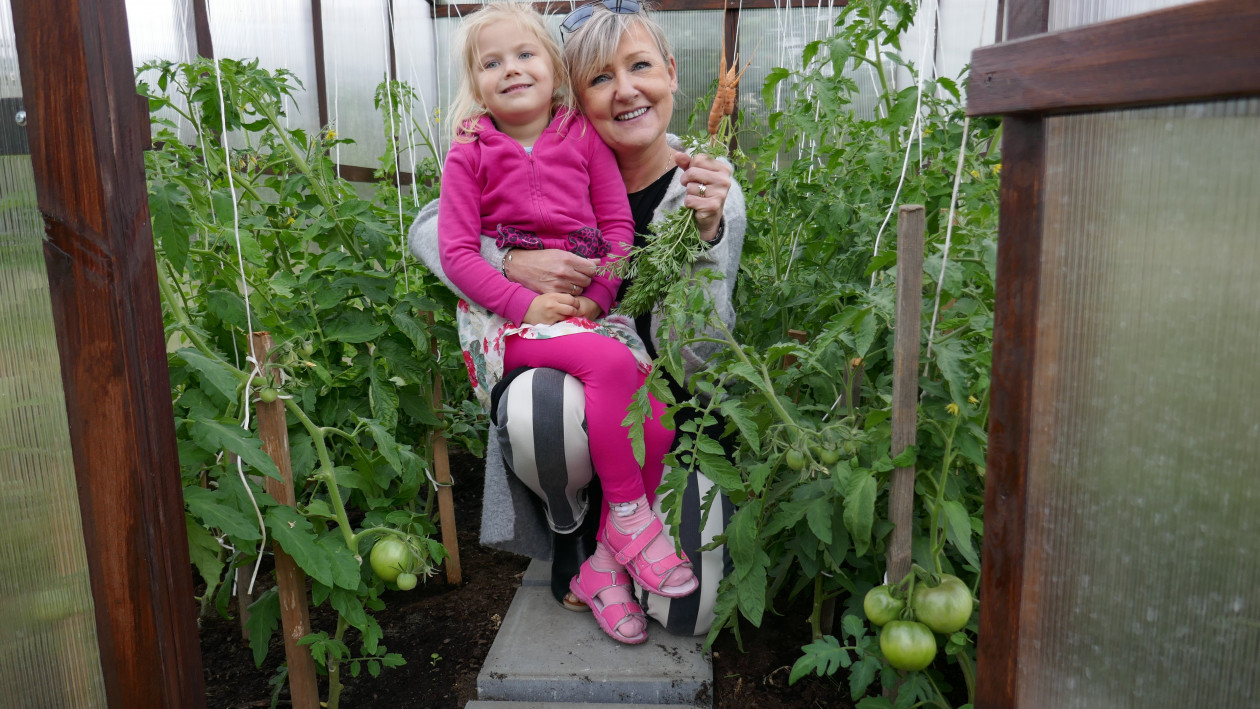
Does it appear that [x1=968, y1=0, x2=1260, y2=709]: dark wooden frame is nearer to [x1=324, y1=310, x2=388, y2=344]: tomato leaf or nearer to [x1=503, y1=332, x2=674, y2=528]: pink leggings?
[x1=503, y1=332, x2=674, y2=528]: pink leggings

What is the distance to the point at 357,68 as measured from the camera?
17.9ft

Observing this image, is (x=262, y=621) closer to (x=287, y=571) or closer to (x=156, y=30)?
(x=287, y=571)

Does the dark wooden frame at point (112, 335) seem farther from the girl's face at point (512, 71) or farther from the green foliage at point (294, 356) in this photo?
the girl's face at point (512, 71)

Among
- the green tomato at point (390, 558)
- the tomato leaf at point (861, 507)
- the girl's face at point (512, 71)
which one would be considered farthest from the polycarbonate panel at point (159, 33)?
the tomato leaf at point (861, 507)

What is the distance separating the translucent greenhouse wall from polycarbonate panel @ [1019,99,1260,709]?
794mm

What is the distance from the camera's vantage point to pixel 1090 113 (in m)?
0.75

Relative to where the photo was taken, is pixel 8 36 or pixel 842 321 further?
pixel 842 321

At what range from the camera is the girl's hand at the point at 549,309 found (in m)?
1.65

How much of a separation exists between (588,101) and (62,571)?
1.27 metres

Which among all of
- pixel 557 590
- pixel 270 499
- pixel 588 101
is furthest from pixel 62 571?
pixel 588 101

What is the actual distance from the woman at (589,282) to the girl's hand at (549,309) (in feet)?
0.16

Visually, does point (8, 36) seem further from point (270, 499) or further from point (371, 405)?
point (371, 405)

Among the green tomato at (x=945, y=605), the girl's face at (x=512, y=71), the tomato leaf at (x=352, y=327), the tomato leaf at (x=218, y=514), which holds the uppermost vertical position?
the girl's face at (x=512, y=71)

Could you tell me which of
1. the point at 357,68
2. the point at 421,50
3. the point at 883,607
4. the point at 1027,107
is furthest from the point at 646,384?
the point at 421,50
